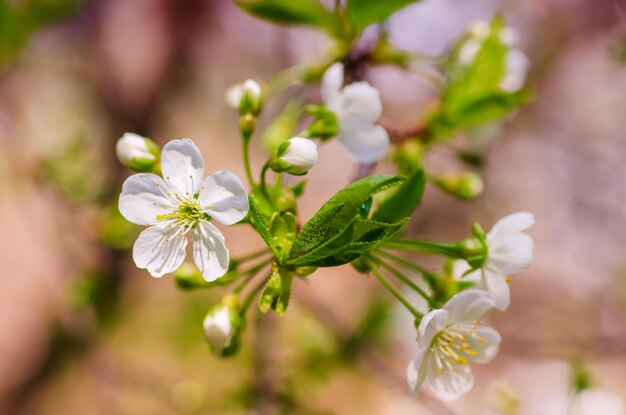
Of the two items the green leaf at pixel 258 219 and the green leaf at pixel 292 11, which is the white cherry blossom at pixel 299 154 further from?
the green leaf at pixel 292 11

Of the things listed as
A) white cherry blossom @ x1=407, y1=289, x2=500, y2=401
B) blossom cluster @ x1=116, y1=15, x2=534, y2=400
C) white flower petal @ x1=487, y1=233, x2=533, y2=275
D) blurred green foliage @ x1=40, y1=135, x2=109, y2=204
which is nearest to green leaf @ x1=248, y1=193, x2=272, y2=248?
blossom cluster @ x1=116, y1=15, x2=534, y2=400

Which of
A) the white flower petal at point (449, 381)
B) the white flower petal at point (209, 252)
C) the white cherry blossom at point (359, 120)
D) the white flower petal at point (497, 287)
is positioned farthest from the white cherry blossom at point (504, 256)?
the white flower petal at point (209, 252)

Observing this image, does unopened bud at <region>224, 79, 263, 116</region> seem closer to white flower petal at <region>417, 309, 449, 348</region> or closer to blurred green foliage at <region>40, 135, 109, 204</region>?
white flower petal at <region>417, 309, 449, 348</region>

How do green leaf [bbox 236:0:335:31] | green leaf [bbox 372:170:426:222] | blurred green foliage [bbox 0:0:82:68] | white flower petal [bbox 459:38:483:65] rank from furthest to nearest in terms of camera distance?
blurred green foliage [bbox 0:0:82:68], white flower petal [bbox 459:38:483:65], green leaf [bbox 236:0:335:31], green leaf [bbox 372:170:426:222]

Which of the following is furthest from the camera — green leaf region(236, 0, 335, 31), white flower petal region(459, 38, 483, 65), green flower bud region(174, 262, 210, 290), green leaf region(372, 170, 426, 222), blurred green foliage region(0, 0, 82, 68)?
blurred green foliage region(0, 0, 82, 68)

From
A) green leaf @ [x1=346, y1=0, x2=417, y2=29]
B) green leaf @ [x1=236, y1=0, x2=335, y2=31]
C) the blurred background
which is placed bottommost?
the blurred background

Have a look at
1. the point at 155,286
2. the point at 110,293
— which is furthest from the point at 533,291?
the point at 110,293
